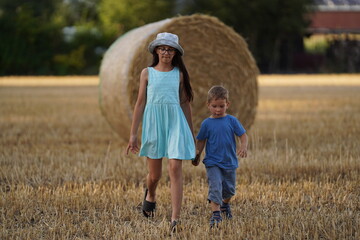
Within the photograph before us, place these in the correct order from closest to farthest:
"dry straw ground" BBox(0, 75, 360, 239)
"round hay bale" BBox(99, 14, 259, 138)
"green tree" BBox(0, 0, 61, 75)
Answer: "dry straw ground" BBox(0, 75, 360, 239)
"round hay bale" BBox(99, 14, 259, 138)
"green tree" BBox(0, 0, 61, 75)

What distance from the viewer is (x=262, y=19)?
31.4 m

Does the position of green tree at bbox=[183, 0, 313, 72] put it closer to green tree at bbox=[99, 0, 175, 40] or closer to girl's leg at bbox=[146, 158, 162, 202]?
green tree at bbox=[99, 0, 175, 40]

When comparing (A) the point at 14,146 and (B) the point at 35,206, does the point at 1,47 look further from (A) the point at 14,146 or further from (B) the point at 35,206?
(B) the point at 35,206

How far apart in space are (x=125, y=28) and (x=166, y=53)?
97.8ft

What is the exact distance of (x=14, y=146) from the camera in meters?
7.74

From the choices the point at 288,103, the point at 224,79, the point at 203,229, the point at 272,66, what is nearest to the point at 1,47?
the point at 272,66

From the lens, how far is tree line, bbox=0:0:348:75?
30031 millimetres

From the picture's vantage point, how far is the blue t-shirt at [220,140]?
4492 millimetres

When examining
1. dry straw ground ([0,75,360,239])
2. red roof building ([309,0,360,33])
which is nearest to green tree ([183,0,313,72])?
red roof building ([309,0,360,33])

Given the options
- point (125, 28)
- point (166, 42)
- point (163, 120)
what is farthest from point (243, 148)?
point (125, 28)

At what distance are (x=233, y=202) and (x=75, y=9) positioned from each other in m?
47.5

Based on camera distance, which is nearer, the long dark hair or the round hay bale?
the long dark hair

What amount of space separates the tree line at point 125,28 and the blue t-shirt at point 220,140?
2587cm

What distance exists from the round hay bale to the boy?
3367mm
